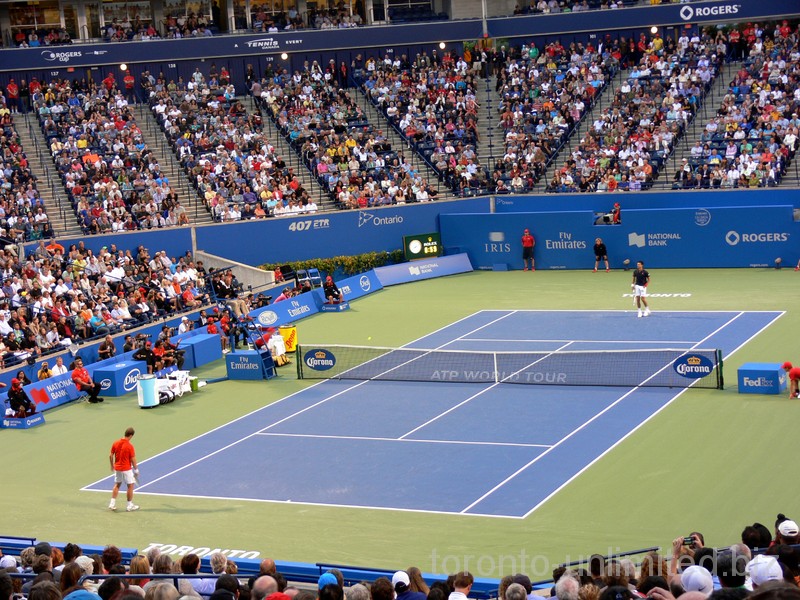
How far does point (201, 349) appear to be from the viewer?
113 ft

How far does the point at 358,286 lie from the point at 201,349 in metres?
10.5

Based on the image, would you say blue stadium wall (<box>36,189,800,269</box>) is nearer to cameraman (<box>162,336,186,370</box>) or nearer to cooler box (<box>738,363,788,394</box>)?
cameraman (<box>162,336,186,370</box>)

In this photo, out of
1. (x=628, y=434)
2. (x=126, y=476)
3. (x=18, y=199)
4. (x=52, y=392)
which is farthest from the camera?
(x=18, y=199)

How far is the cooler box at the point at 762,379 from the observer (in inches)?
1040

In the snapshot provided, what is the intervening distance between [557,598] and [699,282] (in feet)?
111

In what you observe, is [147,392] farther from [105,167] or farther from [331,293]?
[105,167]

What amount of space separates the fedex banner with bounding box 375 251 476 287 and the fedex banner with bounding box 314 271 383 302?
604 mm

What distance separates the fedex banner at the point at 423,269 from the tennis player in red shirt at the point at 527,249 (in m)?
2.34

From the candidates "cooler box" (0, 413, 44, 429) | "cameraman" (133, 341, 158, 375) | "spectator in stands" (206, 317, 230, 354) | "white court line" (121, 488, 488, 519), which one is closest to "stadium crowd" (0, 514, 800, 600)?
"white court line" (121, 488, 488, 519)

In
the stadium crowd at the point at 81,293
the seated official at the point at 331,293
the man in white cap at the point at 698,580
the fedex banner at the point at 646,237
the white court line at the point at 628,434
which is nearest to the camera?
the man in white cap at the point at 698,580

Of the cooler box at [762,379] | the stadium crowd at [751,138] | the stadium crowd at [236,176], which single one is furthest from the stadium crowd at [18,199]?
the cooler box at [762,379]

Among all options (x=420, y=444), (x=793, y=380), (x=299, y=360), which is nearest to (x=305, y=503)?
(x=420, y=444)

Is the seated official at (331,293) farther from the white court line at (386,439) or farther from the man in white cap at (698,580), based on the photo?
the man in white cap at (698,580)

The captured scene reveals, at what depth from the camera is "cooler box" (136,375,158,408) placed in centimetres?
2955
